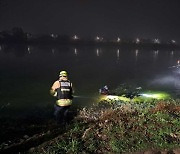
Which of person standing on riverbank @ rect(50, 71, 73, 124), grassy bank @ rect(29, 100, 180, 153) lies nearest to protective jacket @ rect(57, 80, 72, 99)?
person standing on riverbank @ rect(50, 71, 73, 124)

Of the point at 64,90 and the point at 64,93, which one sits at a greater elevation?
the point at 64,90

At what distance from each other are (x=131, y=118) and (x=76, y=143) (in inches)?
88.8

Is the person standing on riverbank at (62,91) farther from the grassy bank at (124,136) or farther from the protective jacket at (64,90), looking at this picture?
the grassy bank at (124,136)

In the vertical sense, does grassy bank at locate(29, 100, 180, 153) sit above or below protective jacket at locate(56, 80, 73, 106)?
below

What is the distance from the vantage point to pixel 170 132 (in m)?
7.28

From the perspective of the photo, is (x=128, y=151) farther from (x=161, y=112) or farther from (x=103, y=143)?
(x=161, y=112)

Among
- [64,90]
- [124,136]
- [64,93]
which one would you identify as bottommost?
[124,136]

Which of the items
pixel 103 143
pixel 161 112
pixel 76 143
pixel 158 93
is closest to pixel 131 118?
pixel 161 112

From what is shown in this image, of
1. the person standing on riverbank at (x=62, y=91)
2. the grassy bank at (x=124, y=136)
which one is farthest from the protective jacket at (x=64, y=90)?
the grassy bank at (x=124, y=136)

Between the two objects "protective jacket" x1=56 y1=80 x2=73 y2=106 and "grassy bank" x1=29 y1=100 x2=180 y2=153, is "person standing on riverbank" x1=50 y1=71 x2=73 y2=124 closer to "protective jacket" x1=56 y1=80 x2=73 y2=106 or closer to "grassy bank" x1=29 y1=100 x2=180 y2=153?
"protective jacket" x1=56 y1=80 x2=73 y2=106

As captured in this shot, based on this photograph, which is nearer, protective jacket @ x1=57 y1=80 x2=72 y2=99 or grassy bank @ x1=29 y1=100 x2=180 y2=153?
grassy bank @ x1=29 y1=100 x2=180 y2=153

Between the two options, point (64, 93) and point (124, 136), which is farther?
point (64, 93)

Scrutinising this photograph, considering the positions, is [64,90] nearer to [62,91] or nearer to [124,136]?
[62,91]

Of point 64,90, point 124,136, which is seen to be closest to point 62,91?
point 64,90
